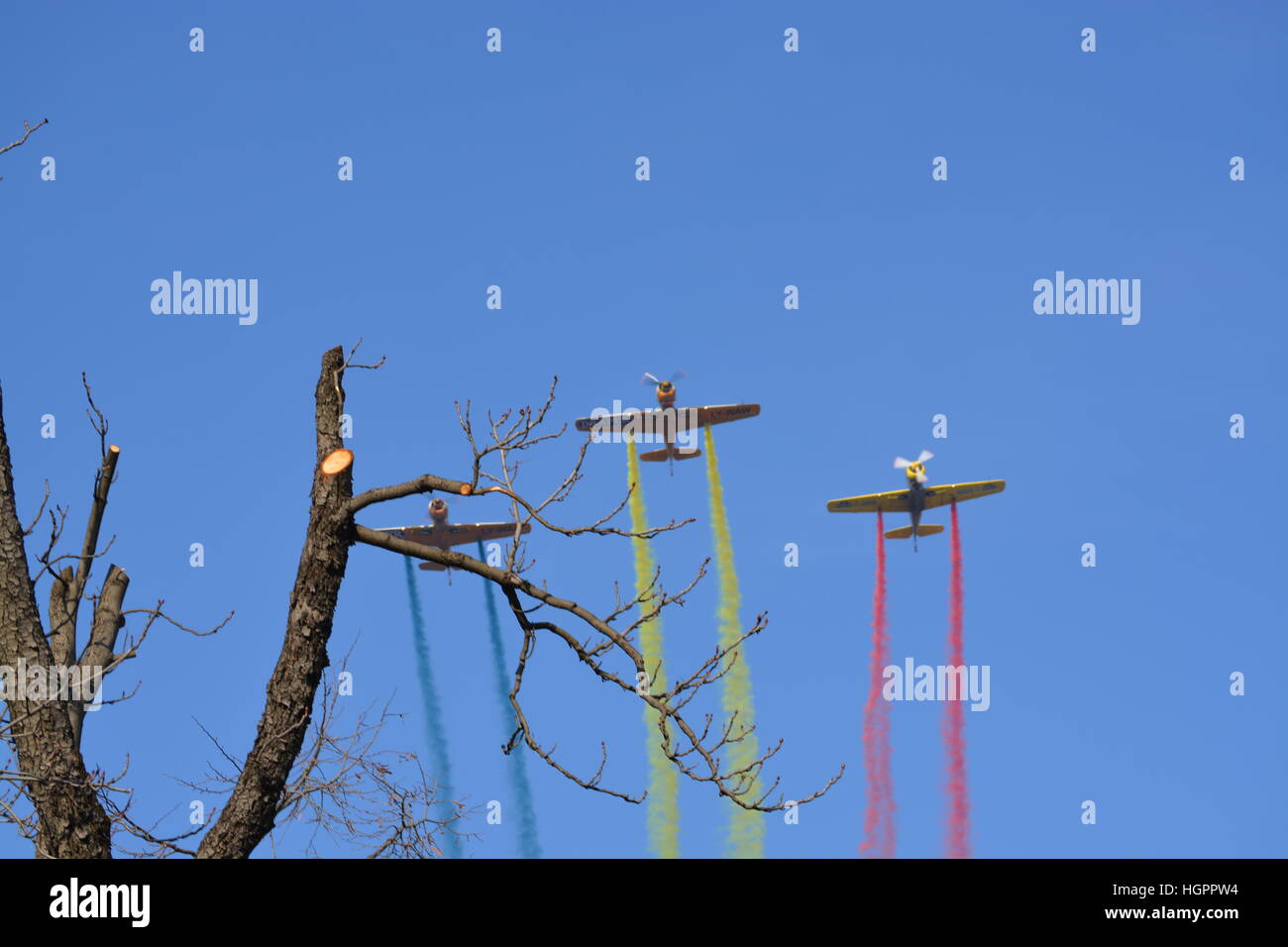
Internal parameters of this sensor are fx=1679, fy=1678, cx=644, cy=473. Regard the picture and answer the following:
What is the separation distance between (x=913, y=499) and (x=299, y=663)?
8180 cm

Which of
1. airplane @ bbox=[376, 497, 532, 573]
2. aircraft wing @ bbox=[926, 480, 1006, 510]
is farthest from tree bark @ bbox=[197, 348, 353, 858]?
aircraft wing @ bbox=[926, 480, 1006, 510]

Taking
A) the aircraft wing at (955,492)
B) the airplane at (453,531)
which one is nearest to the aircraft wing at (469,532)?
the airplane at (453,531)

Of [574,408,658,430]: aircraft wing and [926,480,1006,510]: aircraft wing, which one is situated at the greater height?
[574,408,658,430]: aircraft wing

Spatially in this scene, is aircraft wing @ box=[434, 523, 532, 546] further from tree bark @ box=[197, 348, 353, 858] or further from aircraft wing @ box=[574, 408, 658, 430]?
tree bark @ box=[197, 348, 353, 858]

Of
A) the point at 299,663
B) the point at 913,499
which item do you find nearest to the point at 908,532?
the point at 913,499

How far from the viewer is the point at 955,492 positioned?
310 feet

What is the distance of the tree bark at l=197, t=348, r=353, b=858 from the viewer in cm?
1350

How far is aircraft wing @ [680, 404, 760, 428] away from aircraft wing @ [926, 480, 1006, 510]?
11.4 meters

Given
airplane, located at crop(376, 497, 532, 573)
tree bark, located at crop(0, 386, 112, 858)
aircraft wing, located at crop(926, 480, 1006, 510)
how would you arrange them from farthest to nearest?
1. aircraft wing, located at crop(926, 480, 1006, 510)
2. airplane, located at crop(376, 497, 532, 573)
3. tree bark, located at crop(0, 386, 112, 858)

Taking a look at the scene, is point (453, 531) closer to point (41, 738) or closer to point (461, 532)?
point (461, 532)
